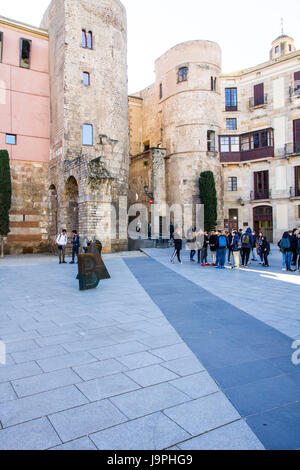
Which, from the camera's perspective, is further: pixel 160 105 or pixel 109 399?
pixel 160 105

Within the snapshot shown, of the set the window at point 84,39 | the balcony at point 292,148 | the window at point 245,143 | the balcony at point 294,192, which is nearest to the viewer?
the window at point 84,39

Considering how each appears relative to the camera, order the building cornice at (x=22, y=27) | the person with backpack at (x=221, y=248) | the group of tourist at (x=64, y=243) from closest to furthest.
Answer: the person with backpack at (x=221, y=248)
the group of tourist at (x=64, y=243)
the building cornice at (x=22, y=27)

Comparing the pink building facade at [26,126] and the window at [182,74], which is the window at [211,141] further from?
the pink building facade at [26,126]

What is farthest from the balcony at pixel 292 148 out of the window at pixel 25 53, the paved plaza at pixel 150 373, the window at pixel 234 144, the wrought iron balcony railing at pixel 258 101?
the paved plaza at pixel 150 373

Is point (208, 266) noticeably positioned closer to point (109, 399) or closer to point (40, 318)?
point (40, 318)

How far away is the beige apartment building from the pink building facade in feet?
32.8

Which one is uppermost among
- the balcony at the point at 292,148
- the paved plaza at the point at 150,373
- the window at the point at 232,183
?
the balcony at the point at 292,148

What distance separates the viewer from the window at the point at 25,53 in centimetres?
2183

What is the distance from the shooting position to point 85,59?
70.0 feet

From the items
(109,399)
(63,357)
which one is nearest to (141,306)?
(63,357)

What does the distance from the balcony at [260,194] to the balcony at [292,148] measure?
11.2ft

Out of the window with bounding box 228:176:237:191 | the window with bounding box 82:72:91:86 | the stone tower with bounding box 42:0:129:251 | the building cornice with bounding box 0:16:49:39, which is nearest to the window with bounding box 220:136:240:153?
the window with bounding box 228:176:237:191

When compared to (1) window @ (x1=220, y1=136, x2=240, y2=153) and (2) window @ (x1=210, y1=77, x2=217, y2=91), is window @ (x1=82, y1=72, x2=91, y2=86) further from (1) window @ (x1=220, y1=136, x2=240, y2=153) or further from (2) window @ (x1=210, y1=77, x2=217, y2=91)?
(1) window @ (x1=220, y1=136, x2=240, y2=153)
